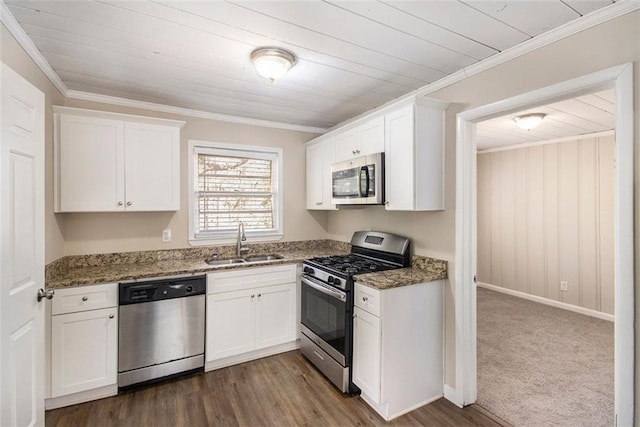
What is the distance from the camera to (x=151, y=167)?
280cm

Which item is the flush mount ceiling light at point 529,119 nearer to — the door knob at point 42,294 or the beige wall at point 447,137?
the beige wall at point 447,137

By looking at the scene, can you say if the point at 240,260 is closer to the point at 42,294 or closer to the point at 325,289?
the point at 325,289

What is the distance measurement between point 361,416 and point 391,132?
6.95ft

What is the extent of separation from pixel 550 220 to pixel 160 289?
17.1ft

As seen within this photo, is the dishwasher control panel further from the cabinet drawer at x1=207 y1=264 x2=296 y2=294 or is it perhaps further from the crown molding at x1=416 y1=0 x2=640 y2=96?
the crown molding at x1=416 y1=0 x2=640 y2=96

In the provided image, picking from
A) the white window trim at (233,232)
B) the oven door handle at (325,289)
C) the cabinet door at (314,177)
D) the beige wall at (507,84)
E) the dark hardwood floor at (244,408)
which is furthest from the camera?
the cabinet door at (314,177)

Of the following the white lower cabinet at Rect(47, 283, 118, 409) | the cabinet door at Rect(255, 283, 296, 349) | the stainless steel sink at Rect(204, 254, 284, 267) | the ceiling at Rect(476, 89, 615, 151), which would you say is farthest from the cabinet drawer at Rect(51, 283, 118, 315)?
the ceiling at Rect(476, 89, 615, 151)

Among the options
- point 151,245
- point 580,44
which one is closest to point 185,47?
point 151,245

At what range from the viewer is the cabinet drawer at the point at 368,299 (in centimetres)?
220

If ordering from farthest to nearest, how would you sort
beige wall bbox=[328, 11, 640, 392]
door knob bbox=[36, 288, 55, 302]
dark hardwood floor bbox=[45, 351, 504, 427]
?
1. dark hardwood floor bbox=[45, 351, 504, 427]
2. door knob bbox=[36, 288, 55, 302]
3. beige wall bbox=[328, 11, 640, 392]

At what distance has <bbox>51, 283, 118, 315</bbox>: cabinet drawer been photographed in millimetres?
2250

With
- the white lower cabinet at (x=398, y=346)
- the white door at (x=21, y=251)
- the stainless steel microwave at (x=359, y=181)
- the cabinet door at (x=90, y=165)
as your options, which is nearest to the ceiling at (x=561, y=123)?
the stainless steel microwave at (x=359, y=181)

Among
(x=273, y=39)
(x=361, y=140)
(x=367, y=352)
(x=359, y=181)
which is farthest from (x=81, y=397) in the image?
(x=361, y=140)

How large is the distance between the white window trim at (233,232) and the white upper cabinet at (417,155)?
1.65m
